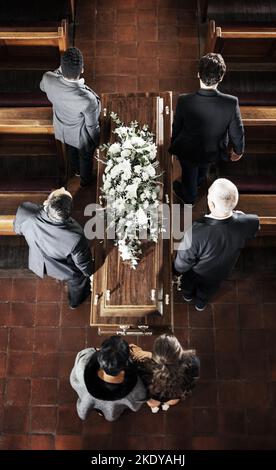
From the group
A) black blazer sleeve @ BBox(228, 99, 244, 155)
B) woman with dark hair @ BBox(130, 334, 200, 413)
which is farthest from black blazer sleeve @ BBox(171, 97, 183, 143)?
woman with dark hair @ BBox(130, 334, 200, 413)

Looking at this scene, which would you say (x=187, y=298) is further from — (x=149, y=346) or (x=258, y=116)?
(x=258, y=116)

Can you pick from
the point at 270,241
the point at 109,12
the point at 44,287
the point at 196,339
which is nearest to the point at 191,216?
the point at 270,241

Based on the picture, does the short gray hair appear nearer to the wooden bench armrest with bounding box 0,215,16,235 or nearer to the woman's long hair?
the woman's long hair

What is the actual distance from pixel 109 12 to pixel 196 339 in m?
3.57

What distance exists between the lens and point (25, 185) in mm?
4340

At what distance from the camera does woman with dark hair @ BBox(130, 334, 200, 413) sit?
3139 millimetres

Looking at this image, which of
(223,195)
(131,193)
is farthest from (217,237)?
(131,193)

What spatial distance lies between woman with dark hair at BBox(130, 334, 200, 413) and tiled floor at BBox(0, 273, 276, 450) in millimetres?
991

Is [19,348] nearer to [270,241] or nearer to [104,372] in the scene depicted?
[104,372]

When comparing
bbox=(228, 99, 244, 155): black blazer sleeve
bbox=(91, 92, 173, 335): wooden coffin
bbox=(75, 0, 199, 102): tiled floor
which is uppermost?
bbox=(75, 0, 199, 102): tiled floor

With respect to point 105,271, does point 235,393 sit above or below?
below
